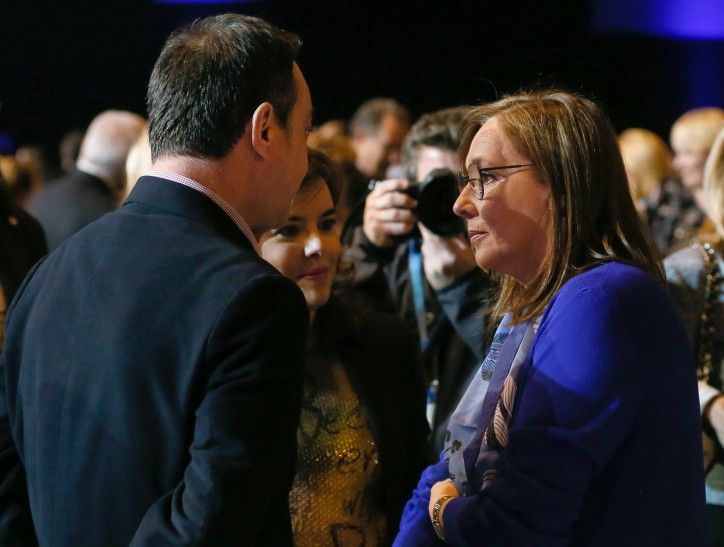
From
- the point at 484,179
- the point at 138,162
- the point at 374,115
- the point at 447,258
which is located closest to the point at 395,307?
the point at 447,258

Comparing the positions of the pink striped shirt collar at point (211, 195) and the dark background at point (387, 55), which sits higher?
the pink striped shirt collar at point (211, 195)

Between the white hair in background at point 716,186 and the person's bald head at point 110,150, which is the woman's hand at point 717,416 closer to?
the white hair in background at point 716,186

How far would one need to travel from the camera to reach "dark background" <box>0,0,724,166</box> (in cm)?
785

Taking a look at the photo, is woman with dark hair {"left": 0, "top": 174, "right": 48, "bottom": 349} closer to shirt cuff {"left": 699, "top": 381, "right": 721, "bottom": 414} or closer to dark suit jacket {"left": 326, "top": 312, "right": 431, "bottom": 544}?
dark suit jacket {"left": 326, "top": 312, "right": 431, "bottom": 544}

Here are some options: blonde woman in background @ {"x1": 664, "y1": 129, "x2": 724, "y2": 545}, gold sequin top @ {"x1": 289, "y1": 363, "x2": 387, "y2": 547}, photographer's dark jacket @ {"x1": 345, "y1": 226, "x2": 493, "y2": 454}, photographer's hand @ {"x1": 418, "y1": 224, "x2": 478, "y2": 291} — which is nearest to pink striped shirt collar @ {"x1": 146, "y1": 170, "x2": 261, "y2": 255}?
gold sequin top @ {"x1": 289, "y1": 363, "x2": 387, "y2": 547}

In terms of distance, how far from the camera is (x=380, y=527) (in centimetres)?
200

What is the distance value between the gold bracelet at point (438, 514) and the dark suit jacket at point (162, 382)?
0.27 metres

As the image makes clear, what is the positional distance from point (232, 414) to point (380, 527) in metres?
0.87

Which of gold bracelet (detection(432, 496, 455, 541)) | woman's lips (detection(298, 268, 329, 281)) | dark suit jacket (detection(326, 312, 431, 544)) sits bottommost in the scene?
dark suit jacket (detection(326, 312, 431, 544))

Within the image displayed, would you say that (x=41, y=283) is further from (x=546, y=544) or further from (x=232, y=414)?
(x=546, y=544)

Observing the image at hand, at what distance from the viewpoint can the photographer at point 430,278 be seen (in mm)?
2506

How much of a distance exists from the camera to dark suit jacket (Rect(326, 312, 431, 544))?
330 mm

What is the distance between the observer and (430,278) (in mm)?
2609

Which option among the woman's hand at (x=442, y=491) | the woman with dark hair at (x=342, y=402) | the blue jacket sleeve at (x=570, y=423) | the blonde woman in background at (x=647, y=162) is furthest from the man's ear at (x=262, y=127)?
the blonde woman in background at (x=647, y=162)
